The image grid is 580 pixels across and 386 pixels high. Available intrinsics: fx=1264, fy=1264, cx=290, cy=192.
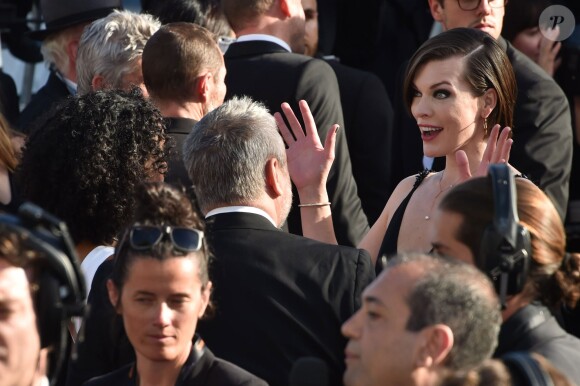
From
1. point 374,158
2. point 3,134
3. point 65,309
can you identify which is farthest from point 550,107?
point 65,309

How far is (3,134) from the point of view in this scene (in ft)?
16.6

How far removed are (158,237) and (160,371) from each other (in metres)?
0.38

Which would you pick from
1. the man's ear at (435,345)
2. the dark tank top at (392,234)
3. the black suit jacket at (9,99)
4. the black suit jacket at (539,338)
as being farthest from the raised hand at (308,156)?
the black suit jacket at (9,99)

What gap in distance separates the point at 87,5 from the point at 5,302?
407cm

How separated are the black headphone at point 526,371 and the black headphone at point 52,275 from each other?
3.22 feet

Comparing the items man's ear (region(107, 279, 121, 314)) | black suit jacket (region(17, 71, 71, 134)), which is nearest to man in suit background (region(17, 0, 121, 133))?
black suit jacket (region(17, 71, 71, 134))

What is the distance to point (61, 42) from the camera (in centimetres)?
680

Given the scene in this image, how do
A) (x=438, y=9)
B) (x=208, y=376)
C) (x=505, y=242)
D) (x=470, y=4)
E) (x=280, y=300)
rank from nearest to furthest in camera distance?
(x=505, y=242) → (x=208, y=376) → (x=280, y=300) → (x=470, y=4) → (x=438, y=9)

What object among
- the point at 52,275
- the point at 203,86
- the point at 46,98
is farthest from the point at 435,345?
the point at 46,98

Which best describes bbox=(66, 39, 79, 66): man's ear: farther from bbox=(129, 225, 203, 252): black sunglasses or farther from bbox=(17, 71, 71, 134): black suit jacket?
bbox=(129, 225, 203, 252): black sunglasses

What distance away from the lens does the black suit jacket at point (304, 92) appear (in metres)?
5.87

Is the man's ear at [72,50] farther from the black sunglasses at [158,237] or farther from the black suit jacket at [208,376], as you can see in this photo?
the black suit jacket at [208,376]

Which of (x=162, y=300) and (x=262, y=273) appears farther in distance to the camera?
(x=262, y=273)

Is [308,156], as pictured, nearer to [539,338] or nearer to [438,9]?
[438,9]
